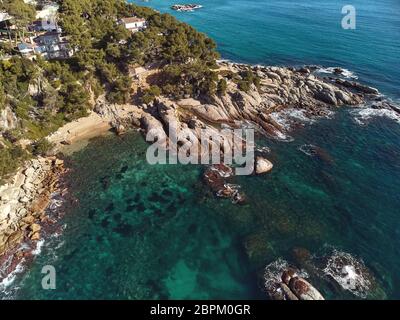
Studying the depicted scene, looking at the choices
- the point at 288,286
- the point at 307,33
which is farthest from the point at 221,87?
the point at 307,33

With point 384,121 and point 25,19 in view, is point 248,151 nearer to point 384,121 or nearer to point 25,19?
point 384,121

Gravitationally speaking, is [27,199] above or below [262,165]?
below

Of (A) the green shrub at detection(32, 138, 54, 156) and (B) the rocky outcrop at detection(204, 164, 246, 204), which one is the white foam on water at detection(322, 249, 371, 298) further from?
(A) the green shrub at detection(32, 138, 54, 156)

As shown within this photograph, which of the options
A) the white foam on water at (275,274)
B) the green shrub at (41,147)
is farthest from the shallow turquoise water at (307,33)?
the green shrub at (41,147)

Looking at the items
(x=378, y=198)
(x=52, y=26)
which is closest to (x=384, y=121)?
(x=378, y=198)

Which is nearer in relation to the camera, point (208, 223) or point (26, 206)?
point (208, 223)

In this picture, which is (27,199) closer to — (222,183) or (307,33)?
(222,183)

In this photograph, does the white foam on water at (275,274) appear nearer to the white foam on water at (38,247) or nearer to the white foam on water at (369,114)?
the white foam on water at (38,247)

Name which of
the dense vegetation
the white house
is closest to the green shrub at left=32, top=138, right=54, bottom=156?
the dense vegetation
